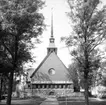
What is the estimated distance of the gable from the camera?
50844 millimetres

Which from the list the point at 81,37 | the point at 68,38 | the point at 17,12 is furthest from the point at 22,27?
the point at 81,37

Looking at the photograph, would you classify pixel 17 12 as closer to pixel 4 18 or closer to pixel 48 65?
pixel 4 18

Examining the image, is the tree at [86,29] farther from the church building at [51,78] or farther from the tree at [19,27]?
the church building at [51,78]

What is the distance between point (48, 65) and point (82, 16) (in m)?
34.5

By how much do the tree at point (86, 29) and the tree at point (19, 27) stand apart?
153 inches

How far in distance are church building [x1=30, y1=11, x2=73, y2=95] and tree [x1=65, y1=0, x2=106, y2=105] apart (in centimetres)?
3112

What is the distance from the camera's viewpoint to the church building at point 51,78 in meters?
49.6

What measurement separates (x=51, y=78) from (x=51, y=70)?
2569 mm

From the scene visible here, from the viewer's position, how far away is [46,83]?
165 ft

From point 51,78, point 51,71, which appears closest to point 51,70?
point 51,71

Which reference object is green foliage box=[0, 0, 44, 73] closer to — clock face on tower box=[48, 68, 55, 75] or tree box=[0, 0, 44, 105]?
tree box=[0, 0, 44, 105]

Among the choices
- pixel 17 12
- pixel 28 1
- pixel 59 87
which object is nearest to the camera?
pixel 17 12

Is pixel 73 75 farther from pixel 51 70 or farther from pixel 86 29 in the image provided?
pixel 86 29

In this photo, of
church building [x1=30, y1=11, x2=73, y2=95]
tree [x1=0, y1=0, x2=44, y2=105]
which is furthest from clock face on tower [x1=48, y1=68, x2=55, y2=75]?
tree [x1=0, y1=0, x2=44, y2=105]
